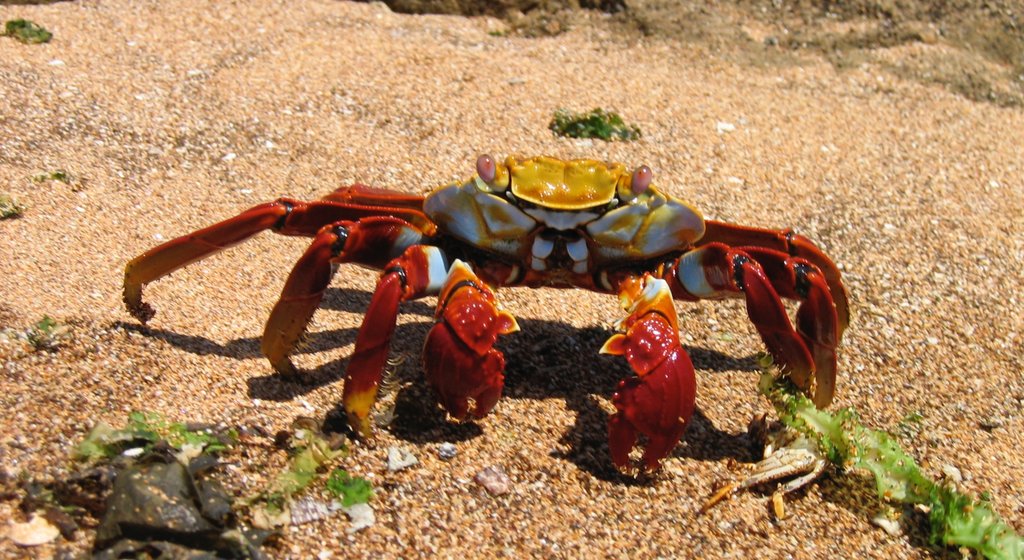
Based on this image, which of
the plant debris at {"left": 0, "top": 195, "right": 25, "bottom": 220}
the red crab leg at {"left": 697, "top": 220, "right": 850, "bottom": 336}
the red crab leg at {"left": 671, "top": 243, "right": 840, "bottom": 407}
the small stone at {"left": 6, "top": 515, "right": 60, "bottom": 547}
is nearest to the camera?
the small stone at {"left": 6, "top": 515, "right": 60, "bottom": 547}

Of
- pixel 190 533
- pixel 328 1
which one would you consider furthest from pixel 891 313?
pixel 328 1

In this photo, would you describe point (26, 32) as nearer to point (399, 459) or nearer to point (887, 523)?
point (399, 459)

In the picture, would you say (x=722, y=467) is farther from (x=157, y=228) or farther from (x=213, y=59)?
(x=213, y=59)

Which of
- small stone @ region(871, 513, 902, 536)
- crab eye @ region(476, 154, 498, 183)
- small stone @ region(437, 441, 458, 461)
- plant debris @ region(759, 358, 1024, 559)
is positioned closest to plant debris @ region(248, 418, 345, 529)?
small stone @ region(437, 441, 458, 461)

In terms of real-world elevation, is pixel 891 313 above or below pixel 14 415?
below

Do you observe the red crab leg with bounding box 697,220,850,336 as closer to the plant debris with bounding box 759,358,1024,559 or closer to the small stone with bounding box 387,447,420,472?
the plant debris with bounding box 759,358,1024,559

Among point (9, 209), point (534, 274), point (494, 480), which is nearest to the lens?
point (494, 480)

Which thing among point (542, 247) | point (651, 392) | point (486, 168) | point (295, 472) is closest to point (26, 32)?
point (486, 168)
